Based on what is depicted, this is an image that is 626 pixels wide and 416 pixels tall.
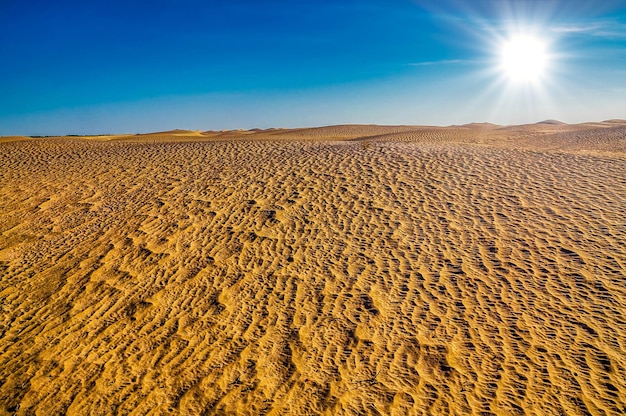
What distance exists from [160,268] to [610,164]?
12.0 meters

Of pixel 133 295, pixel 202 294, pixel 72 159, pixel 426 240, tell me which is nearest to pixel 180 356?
pixel 202 294

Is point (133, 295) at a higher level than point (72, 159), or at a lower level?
lower

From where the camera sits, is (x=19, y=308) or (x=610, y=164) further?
(x=610, y=164)

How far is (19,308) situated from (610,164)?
13850mm

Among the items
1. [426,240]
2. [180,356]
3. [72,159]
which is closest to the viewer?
[180,356]

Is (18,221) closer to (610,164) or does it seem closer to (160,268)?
(160,268)

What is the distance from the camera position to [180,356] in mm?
4410

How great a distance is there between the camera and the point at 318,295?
5.45 m

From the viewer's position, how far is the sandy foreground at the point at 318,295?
3873 millimetres

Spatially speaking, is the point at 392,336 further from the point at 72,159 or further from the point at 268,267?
the point at 72,159

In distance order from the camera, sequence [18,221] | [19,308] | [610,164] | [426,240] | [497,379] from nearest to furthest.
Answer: [497,379] → [19,308] → [426,240] → [18,221] → [610,164]

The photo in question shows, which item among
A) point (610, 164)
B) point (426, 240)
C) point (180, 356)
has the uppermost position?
point (610, 164)

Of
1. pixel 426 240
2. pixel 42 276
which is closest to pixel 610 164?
pixel 426 240

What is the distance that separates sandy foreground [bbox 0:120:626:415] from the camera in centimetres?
387
